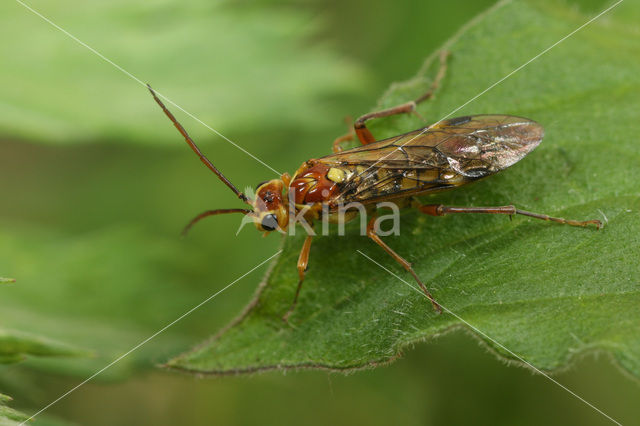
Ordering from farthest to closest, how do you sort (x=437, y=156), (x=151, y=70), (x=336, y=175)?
(x=151, y=70)
(x=336, y=175)
(x=437, y=156)

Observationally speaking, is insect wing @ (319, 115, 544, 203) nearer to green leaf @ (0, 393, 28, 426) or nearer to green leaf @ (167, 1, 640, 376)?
green leaf @ (167, 1, 640, 376)

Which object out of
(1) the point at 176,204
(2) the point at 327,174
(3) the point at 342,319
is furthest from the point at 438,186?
(1) the point at 176,204

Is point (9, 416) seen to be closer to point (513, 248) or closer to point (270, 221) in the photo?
point (270, 221)

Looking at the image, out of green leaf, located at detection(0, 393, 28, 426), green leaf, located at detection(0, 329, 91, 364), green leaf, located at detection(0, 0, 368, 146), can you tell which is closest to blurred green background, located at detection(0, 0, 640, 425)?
green leaf, located at detection(0, 0, 368, 146)


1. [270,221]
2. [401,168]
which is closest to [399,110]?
[401,168]

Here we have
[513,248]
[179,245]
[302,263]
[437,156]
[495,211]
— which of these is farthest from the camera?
[179,245]

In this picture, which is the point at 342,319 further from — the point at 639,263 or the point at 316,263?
the point at 639,263
